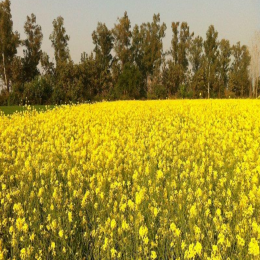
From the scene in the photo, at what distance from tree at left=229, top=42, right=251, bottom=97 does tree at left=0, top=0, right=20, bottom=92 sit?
3517cm

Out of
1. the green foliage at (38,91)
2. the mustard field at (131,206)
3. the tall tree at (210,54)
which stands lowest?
the mustard field at (131,206)

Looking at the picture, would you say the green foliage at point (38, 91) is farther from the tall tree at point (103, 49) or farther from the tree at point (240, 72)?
the tree at point (240, 72)

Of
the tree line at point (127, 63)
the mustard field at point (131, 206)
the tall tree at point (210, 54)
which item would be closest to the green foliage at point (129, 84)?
the tree line at point (127, 63)

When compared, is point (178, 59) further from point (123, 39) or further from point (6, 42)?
point (6, 42)

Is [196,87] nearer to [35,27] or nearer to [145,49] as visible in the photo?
[145,49]

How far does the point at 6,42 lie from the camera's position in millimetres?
43281

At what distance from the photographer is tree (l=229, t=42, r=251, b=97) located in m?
54.8

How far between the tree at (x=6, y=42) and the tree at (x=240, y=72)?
35.2 metres

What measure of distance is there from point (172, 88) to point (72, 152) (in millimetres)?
46538

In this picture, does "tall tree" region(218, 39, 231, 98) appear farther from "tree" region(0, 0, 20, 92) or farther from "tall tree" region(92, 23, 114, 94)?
"tree" region(0, 0, 20, 92)

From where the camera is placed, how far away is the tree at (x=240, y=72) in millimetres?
54781

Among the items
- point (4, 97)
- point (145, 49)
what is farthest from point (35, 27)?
point (4, 97)

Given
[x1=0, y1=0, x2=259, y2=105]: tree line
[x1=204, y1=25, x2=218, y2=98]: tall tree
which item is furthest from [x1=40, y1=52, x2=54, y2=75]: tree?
[x1=204, y1=25, x2=218, y2=98]: tall tree

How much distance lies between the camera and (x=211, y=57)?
47281mm
